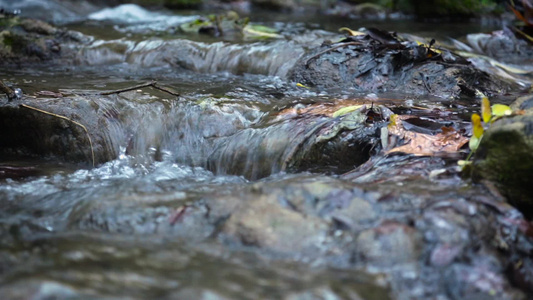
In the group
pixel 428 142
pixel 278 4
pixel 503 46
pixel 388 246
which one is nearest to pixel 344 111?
pixel 428 142

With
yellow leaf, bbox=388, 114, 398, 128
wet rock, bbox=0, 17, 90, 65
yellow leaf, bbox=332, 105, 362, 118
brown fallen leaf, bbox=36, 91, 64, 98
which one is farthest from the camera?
wet rock, bbox=0, 17, 90, 65

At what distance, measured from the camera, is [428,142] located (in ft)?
9.30

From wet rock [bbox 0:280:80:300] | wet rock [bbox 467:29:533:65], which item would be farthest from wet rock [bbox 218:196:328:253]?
wet rock [bbox 467:29:533:65]

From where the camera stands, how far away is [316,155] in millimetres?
3068

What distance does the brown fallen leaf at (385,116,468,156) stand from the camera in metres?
2.71

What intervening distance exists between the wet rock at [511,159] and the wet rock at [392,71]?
218cm

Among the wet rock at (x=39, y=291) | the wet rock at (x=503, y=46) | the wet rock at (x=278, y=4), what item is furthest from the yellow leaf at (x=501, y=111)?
the wet rock at (x=278, y=4)

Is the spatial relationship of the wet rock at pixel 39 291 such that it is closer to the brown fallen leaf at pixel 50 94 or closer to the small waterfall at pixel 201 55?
the brown fallen leaf at pixel 50 94

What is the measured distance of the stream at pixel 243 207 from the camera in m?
1.70

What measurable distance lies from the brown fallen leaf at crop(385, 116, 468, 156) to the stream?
0.28ft

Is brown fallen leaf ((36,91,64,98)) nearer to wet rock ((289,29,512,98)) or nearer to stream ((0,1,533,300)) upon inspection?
stream ((0,1,533,300))

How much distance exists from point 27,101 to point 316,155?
7.29ft

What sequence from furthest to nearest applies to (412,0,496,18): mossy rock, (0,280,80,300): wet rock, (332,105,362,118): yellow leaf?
(412,0,496,18): mossy rock → (332,105,362,118): yellow leaf → (0,280,80,300): wet rock

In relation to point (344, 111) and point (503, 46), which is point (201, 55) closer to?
point (344, 111)
